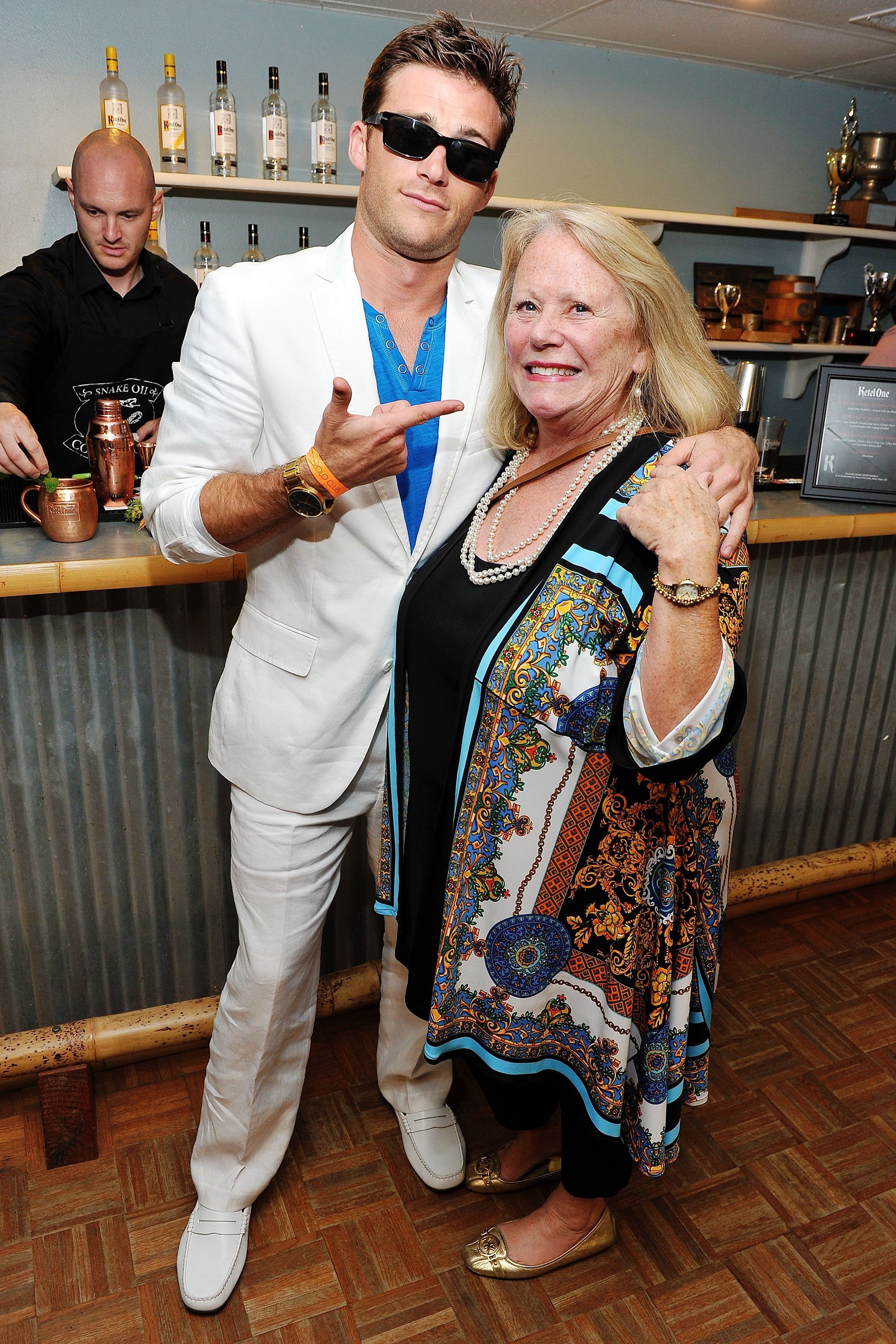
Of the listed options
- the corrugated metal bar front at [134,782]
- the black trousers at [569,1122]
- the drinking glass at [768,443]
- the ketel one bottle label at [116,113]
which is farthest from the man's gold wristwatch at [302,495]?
the ketel one bottle label at [116,113]

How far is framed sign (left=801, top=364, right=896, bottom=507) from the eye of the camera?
7.86ft

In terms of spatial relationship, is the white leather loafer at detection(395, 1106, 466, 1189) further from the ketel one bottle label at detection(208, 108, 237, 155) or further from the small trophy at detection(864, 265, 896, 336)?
the small trophy at detection(864, 265, 896, 336)

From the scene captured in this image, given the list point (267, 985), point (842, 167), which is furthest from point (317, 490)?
point (842, 167)

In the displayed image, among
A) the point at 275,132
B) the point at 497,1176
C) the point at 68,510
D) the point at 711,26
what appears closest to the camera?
the point at 68,510

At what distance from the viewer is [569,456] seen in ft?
4.99

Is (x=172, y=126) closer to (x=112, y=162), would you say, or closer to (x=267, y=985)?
(x=112, y=162)

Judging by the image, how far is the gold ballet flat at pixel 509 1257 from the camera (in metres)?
1.81

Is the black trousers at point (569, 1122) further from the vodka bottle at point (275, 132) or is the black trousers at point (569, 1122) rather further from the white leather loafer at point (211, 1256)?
the vodka bottle at point (275, 132)

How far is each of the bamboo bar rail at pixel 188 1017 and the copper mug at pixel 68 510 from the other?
3.41 ft

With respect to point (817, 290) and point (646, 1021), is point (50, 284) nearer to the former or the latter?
point (646, 1021)

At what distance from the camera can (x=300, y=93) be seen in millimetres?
4496

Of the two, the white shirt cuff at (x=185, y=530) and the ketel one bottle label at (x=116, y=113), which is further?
the ketel one bottle label at (x=116, y=113)

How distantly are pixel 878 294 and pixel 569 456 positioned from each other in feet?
15.9

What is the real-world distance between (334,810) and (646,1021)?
63 centimetres
